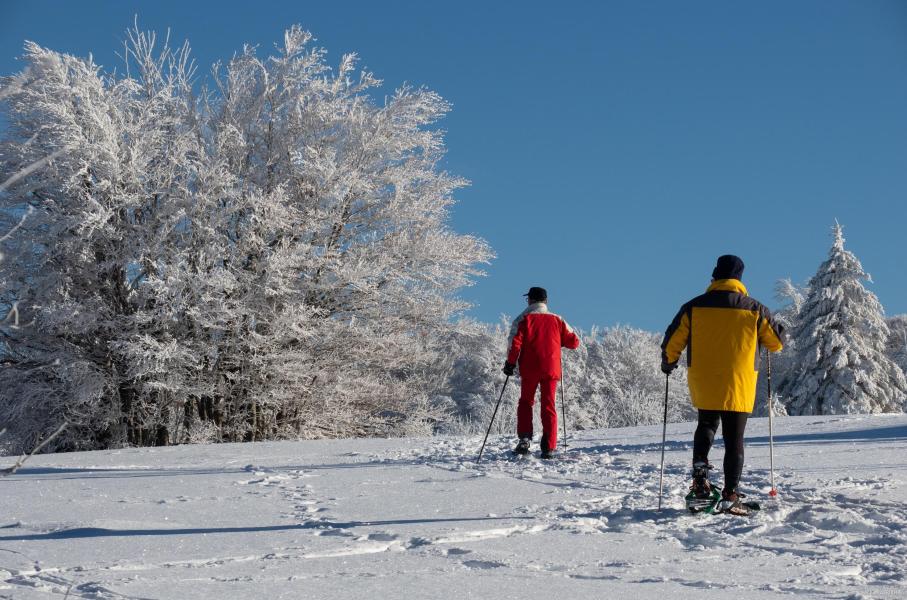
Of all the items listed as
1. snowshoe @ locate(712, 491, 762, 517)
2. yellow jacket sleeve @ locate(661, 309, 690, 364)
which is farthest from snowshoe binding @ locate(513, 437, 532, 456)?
snowshoe @ locate(712, 491, 762, 517)

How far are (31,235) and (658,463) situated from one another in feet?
39.0

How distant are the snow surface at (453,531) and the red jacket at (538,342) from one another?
1.05 metres

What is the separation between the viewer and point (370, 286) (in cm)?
1642

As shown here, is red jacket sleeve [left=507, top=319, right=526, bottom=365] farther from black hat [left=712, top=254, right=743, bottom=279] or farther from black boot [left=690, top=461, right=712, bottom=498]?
black boot [left=690, top=461, right=712, bottom=498]

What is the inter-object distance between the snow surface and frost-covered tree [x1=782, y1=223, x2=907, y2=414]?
2509 cm

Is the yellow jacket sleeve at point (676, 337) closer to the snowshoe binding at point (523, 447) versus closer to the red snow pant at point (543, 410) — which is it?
the red snow pant at point (543, 410)

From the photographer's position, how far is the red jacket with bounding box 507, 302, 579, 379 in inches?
360

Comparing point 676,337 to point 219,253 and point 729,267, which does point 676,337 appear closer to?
point 729,267

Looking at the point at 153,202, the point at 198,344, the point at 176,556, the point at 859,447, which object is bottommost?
the point at 176,556

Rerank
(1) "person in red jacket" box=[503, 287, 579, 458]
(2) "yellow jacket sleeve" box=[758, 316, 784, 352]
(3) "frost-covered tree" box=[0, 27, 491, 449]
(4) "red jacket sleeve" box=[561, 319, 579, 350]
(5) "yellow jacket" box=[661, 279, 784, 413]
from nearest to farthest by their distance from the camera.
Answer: (5) "yellow jacket" box=[661, 279, 784, 413] → (2) "yellow jacket sleeve" box=[758, 316, 784, 352] → (1) "person in red jacket" box=[503, 287, 579, 458] → (4) "red jacket sleeve" box=[561, 319, 579, 350] → (3) "frost-covered tree" box=[0, 27, 491, 449]

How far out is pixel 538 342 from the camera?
30.2 feet

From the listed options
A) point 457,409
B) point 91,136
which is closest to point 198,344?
point 91,136

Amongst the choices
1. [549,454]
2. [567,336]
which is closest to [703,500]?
[549,454]

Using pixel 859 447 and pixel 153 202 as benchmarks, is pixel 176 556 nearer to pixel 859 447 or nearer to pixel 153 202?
pixel 859 447
